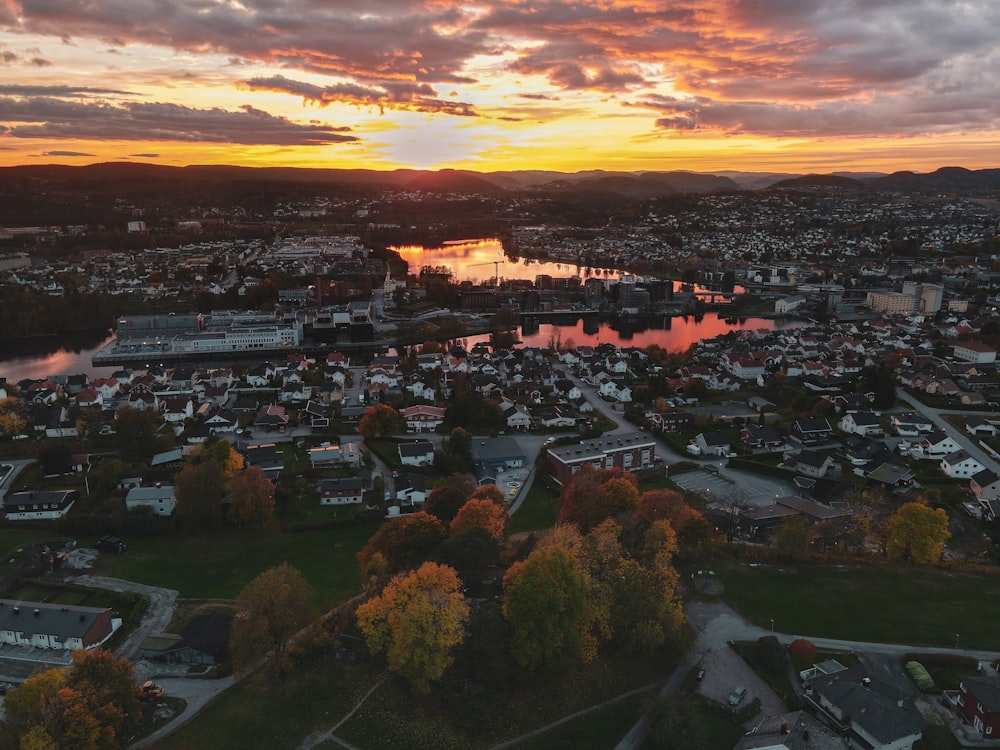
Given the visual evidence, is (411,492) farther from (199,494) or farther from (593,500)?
(593,500)

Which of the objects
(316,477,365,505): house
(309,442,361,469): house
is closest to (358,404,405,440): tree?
(309,442,361,469): house

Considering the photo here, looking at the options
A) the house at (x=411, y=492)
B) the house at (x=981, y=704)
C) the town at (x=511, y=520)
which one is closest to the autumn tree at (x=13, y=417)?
the town at (x=511, y=520)

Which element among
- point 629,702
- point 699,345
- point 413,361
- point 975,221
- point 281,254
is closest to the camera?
point 629,702

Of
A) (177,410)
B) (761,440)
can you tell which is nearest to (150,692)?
(177,410)

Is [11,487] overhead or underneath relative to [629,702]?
underneath

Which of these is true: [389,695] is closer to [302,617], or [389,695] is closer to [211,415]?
[302,617]

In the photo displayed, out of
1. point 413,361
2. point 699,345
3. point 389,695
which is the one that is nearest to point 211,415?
point 413,361

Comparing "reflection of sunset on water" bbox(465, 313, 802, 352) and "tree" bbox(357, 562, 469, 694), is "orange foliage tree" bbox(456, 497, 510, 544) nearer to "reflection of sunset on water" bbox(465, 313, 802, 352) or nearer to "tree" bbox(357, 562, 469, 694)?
"tree" bbox(357, 562, 469, 694)
